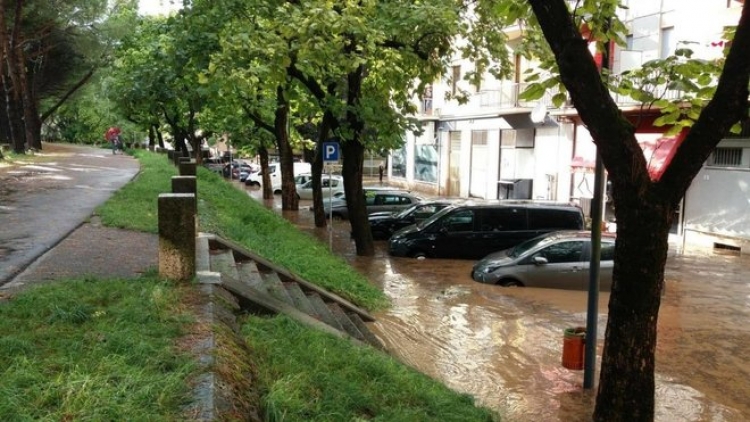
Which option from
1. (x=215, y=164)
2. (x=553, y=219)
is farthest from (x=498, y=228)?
(x=215, y=164)

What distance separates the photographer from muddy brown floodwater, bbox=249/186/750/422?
292 inches

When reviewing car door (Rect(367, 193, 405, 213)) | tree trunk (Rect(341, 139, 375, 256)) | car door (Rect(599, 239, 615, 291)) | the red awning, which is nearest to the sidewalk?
tree trunk (Rect(341, 139, 375, 256))

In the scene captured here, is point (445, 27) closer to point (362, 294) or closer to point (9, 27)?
point (362, 294)

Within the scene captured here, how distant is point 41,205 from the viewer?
1239 centimetres

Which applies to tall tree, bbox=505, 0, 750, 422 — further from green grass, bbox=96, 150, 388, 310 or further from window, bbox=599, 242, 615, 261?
window, bbox=599, 242, 615, 261

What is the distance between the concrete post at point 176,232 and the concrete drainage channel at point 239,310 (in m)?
0.30

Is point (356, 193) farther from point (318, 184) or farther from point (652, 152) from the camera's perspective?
point (652, 152)

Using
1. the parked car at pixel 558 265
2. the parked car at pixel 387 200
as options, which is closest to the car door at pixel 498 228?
the parked car at pixel 558 265

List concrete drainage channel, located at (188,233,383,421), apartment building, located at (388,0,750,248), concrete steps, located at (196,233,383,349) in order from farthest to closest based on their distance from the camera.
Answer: apartment building, located at (388,0,750,248)
concrete steps, located at (196,233,383,349)
concrete drainage channel, located at (188,233,383,421)

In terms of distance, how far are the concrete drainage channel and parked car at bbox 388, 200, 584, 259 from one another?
6.53 m

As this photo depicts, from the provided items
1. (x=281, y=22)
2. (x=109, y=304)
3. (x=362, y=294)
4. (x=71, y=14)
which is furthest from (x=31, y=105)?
(x=109, y=304)

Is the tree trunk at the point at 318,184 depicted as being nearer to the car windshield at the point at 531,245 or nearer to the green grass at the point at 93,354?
the car windshield at the point at 531,245

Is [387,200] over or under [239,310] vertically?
under

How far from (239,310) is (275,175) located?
3113 centimetres
